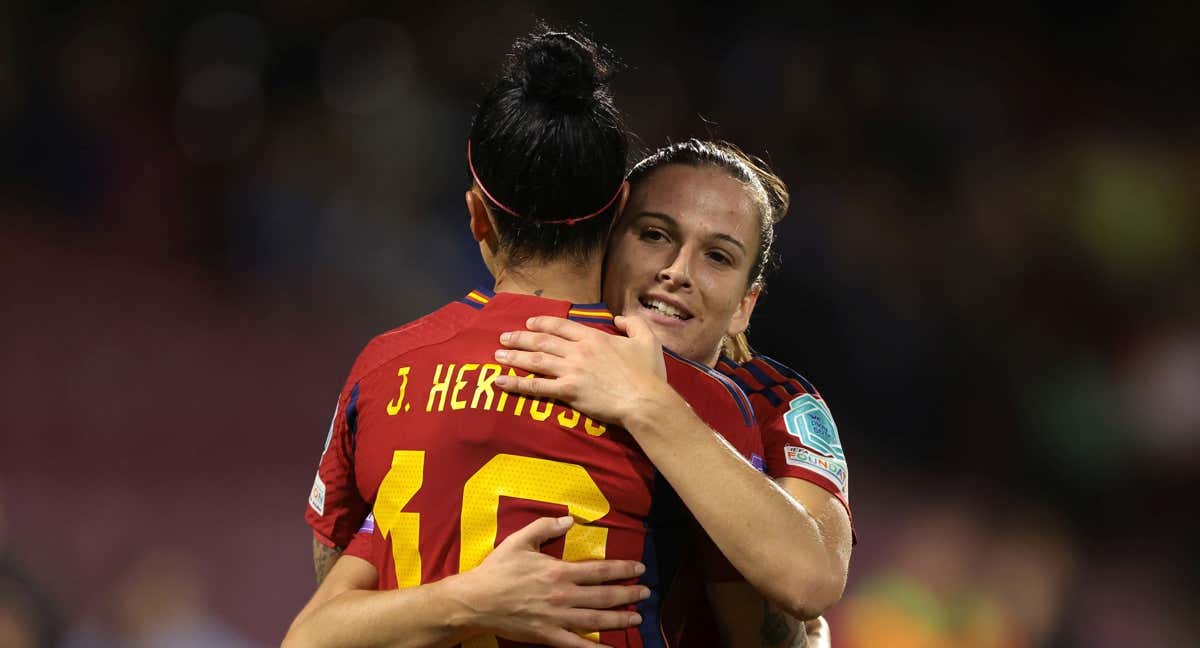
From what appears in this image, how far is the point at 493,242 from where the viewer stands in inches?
82.9

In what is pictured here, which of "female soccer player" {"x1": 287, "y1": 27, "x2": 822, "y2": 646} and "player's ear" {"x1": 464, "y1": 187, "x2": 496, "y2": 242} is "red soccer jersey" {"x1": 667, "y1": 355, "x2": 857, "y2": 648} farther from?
"player's ear" {"x1": 464, "y1": 187, "x2": 496, "y2": 242}

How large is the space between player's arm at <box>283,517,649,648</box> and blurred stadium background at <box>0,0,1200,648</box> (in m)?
3.71

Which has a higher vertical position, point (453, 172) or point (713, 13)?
point (713, 13)

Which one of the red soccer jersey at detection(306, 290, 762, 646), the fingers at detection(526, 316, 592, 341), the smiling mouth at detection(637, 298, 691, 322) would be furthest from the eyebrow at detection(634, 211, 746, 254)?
the fingers at detection(526, 316, 592, 341)

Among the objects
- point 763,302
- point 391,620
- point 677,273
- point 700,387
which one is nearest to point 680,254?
point 677,273

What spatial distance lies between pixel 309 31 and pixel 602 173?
14.9 feet

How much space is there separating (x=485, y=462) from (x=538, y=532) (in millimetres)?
153

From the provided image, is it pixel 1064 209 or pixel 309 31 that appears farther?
pixel 1064 209

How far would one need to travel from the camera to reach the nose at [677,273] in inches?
106

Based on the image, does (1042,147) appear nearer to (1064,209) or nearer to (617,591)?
(1064,209)

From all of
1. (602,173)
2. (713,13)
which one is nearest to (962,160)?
(713,13)

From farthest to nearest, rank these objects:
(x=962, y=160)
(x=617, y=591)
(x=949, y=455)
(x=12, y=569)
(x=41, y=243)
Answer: (x=962, y=160) < (x=949, y=455) < (x=41, y=243) < (x=12, y=569) < (x=617, y=591)

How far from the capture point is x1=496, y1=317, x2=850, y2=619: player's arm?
6.11ft

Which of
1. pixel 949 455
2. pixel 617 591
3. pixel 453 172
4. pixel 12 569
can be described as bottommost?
pixel 12 569
